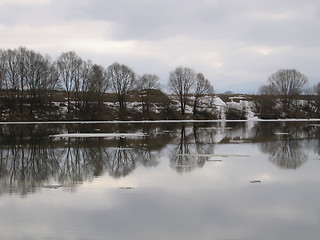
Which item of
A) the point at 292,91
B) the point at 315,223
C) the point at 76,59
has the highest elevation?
the point at 76,59

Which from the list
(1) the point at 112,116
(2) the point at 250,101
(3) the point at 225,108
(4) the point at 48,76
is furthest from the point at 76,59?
(2) the point at 250,101

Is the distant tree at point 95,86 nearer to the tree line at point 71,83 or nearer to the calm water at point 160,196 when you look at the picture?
the tree line at point 71,83

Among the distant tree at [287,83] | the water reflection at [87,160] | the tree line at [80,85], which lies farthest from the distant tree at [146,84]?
the water reflection at [87,160]

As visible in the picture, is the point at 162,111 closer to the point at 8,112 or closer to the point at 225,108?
the point at 225,108

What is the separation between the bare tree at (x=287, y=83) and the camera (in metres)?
84.4

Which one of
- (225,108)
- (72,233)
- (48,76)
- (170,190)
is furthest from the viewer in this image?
(225,108)

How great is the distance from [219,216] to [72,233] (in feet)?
9.62

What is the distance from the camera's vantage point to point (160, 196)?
31.8ft

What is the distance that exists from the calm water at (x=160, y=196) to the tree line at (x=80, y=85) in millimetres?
49233

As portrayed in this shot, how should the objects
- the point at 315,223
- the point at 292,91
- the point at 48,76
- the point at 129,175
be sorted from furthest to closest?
the point at 292,91 < the point at 48,76 < the point at 129,175 < the point at 315,223

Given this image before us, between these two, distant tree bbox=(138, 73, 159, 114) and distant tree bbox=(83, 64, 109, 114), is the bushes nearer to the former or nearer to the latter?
distant tree bbox=(138, 73, 159, 114)

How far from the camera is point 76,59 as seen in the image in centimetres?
7138

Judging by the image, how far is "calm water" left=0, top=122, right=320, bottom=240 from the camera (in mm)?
7074

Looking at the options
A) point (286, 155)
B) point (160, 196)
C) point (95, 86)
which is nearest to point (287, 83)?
point (95, 86)
